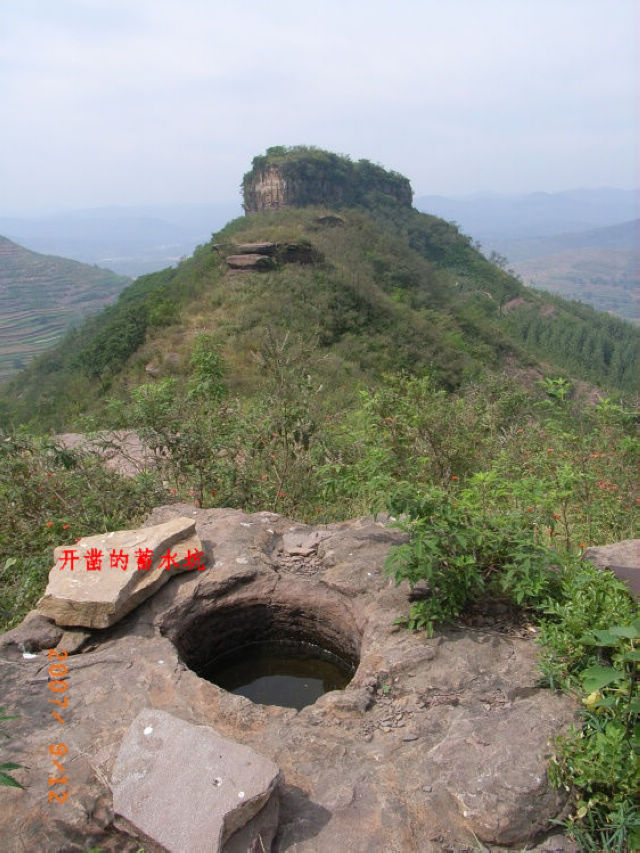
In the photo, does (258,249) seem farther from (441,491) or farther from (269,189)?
(269,189)

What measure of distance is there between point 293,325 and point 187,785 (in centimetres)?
1718

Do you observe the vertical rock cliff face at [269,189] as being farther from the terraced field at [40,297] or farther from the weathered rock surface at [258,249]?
the terraced field at [40,297]

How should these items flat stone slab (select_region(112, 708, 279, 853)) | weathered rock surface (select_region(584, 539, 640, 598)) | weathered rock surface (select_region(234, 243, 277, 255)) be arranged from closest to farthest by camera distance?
flat stone slab (select_region(112, 708, 279, 853)), weathered rock surface (select_region(584, 539, 640, 598)), weathered rock surface (select_region(234, 243, 277, 255))

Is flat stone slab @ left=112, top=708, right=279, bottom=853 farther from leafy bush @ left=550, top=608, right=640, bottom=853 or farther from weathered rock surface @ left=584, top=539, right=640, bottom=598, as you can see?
weathered rock surface @ left=584, top=539, right=640, bottom=598

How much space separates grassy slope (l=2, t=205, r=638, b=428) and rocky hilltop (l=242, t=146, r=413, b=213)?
10.8m

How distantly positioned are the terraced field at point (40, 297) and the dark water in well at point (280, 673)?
53.6 m

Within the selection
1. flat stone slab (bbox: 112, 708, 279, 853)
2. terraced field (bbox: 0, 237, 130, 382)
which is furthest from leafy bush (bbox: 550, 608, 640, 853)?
terraced field (bbox: 0, 237, 130, 382)

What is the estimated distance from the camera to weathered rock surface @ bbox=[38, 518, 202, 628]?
3.53 metres

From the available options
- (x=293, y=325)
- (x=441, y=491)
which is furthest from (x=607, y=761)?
(x=293, y=325)

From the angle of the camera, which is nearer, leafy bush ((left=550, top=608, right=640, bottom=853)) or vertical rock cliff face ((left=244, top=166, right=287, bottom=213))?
leafy bush ((left=550, top=608, right=640, bottom=853))

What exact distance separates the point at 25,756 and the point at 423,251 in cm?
4767

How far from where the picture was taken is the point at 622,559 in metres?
3.61

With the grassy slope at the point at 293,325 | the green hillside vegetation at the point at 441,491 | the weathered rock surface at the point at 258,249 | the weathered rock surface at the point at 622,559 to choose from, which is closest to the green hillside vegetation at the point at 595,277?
the grassy slope at the point at 293,325

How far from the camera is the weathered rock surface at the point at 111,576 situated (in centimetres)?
353
